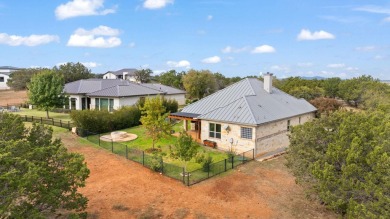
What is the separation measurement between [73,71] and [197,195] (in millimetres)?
79297

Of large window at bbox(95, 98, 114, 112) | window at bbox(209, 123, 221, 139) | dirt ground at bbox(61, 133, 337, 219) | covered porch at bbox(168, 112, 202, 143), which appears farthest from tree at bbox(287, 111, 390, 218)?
large window at bbox(95, 98, 114, 112)

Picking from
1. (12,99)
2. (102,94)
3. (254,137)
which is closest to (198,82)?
(102,94)

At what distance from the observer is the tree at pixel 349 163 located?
10.8 metres

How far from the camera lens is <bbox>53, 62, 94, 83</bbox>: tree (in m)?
81.8

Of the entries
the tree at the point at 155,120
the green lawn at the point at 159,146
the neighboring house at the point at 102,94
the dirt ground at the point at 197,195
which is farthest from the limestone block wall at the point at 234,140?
the neighboring house at the point at 102,94

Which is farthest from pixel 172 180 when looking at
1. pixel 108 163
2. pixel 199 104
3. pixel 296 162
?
pixel 199 104

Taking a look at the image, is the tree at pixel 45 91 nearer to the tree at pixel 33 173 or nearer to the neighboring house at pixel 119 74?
the tree at pixel 33 173

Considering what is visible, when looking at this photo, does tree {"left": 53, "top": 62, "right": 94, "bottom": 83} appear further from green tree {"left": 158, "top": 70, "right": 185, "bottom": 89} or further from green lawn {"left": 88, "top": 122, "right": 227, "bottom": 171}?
green lawn {"left": 88, "top": 122, "right": 227, "bottom": 171}

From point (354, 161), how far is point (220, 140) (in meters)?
14.9

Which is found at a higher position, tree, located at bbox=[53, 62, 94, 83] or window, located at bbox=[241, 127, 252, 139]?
tree, located at bbox=[53, 62, 94, 83]

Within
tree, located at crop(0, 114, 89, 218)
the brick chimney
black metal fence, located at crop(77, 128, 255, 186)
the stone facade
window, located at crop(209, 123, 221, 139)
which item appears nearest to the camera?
tree, located at crop(0, 114, 89, 218)

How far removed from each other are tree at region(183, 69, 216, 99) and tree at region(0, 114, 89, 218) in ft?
172

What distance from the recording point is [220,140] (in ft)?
85.8

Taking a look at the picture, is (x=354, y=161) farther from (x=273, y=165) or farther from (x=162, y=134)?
(x=162, y=134)
